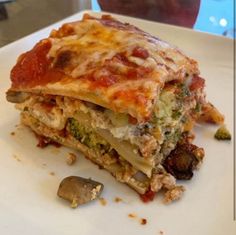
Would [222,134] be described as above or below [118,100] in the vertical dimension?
below

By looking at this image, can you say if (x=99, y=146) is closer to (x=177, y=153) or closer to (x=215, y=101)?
(x=177, y=153)

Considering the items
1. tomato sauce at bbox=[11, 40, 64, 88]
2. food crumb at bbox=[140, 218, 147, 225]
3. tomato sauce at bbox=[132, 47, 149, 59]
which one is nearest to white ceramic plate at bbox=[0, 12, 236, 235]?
food crumb at bbox=[140, 218, 147, 225]

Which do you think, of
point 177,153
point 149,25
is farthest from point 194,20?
point 177,153

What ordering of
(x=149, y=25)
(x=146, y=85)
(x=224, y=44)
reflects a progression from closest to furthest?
(x=146, y=85)
(x=224, y=44)
(x=149, y=25)

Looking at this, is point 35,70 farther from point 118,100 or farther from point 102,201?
point 102,201

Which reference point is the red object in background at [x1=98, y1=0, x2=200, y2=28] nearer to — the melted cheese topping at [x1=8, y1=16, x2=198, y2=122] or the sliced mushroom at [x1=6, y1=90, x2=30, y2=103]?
the melted cheese topping at [x1=8, y1=16, x2=198, y2=122]

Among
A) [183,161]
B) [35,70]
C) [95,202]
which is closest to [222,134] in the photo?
[183,161]

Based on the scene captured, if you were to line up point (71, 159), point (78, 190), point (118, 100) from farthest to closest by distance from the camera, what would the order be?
point (71, 159) → point (78, 190) → point (118, 100)
